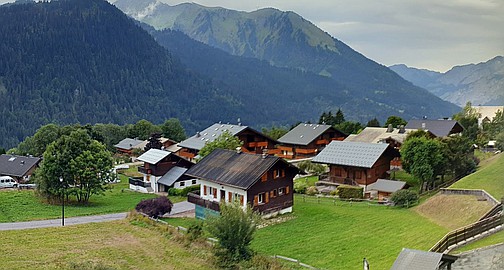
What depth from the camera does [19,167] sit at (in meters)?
57.7

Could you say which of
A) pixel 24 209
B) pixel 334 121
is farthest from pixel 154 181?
pixel 334 121

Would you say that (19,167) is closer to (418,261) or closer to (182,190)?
(182,190)

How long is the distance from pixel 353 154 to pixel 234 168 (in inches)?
470

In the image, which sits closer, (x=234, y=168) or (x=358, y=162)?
(x=234, y=168)

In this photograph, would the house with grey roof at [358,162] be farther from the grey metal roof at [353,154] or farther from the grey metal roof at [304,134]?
the grey metal roof at [304,134]

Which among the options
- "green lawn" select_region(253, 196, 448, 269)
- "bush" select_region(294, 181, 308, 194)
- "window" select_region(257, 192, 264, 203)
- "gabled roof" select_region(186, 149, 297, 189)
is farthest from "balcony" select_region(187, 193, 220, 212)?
"bush" select_region(294, 181, 308, 194)

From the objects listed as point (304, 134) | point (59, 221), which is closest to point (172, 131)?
point (304, 134)

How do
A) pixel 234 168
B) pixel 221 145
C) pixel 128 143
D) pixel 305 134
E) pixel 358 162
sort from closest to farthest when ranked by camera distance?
1. pixel 234 168
2. pixel 358 162
3. pixel 221 145
4. pixel 305 134
5. pixel 128 143

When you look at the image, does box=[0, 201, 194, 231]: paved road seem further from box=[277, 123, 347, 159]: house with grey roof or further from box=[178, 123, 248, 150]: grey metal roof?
box=[277, 123, 347, 159]: house with grey roof

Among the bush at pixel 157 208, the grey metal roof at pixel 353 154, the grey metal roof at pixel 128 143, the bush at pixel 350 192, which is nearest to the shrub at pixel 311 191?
the grey metal roof at pixel 353 154

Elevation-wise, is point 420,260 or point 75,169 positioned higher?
point 420,260

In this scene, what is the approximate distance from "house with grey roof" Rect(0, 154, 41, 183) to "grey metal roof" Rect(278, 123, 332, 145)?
1184 inches

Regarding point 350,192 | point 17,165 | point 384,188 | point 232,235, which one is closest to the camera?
point 232,235

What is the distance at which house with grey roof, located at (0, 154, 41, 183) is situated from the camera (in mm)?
56406
